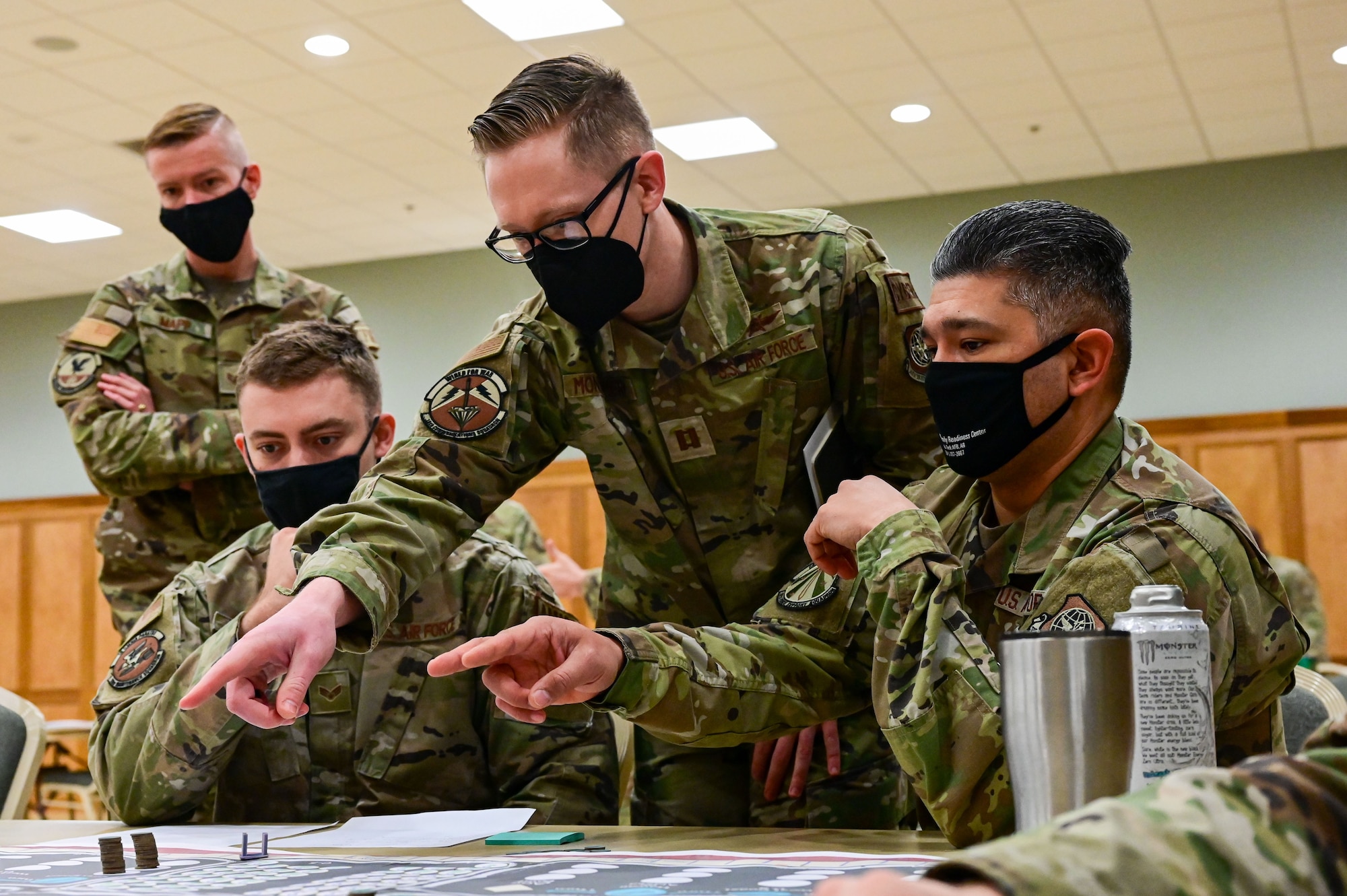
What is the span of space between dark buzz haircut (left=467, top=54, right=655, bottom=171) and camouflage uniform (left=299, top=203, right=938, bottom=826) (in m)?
0.18

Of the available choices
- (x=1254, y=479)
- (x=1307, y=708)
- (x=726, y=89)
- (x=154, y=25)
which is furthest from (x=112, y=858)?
(x=1254, y=479)

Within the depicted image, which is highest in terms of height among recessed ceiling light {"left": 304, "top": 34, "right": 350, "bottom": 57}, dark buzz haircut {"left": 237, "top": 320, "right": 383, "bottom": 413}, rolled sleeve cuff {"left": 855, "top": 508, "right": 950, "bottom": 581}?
recessed ceiling light {"left": 304, "top": 34, "right": 350, "bottom": 57}

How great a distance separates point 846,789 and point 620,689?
556mm

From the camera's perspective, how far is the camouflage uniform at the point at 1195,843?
53 cm

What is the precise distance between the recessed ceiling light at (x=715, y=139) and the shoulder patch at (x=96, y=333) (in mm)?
4473

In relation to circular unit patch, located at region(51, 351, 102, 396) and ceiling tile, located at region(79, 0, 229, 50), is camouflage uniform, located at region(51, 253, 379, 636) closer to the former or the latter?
circular unit patch, located at region(51, 351, 102, 396)

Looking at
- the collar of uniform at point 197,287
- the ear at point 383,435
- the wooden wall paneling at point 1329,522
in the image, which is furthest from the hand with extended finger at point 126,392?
the wooden wall paneling at point 1329,522

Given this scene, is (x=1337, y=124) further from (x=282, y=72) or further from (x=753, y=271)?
(x=753, y=271)

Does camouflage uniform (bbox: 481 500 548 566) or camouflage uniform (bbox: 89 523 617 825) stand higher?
camouflage uniform (bbox: 481 500 548 566)

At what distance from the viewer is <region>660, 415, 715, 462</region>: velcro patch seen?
201cm

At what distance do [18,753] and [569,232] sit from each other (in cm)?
146

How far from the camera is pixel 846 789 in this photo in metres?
1.97

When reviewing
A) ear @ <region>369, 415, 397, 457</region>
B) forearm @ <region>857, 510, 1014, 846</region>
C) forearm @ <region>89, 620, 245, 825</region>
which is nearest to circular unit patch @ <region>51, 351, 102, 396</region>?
ear @ <region>369, 415, 397, 457</region>

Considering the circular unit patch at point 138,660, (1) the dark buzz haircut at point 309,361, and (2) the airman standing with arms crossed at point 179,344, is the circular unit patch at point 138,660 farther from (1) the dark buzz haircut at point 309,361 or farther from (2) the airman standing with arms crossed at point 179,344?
(2) the airman standing with arms crossed at point 179,344
